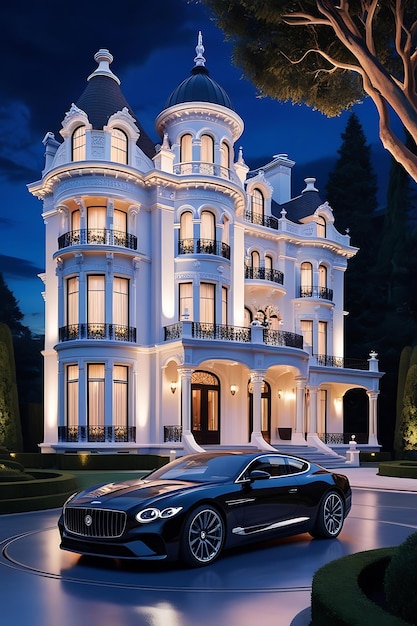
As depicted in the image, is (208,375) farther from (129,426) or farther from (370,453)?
(370,453)

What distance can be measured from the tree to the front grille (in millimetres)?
6113

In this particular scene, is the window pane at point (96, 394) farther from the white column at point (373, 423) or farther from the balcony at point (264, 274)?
the white column at point (373, 423)

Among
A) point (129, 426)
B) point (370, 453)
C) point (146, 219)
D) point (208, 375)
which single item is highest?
point (146, 219)

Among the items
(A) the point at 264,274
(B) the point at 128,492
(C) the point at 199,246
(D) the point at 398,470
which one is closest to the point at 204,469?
(B) the point at 128,492

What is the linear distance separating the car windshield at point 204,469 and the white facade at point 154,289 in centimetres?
1898

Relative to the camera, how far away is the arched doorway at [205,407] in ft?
107

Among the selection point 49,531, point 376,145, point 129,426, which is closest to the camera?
point 49,531

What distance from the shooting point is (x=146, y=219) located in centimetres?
3297

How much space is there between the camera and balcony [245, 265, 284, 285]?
3712 centimetres

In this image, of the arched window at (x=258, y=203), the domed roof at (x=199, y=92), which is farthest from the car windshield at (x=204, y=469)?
the arched window at (x=258, y=203)

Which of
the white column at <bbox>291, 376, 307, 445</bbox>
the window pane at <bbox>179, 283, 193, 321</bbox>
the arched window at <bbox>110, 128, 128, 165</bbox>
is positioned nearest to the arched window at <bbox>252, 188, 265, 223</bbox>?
the window pane at <bbox>179, 283, 193, 321</bbox>

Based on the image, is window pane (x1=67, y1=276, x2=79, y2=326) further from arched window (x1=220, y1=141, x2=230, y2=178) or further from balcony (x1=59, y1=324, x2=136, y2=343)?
arched window (x1=220, y1=141, x2=230, y2=178)

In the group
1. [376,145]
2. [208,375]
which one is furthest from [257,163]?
[208,375]

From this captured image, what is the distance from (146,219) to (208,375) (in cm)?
788
